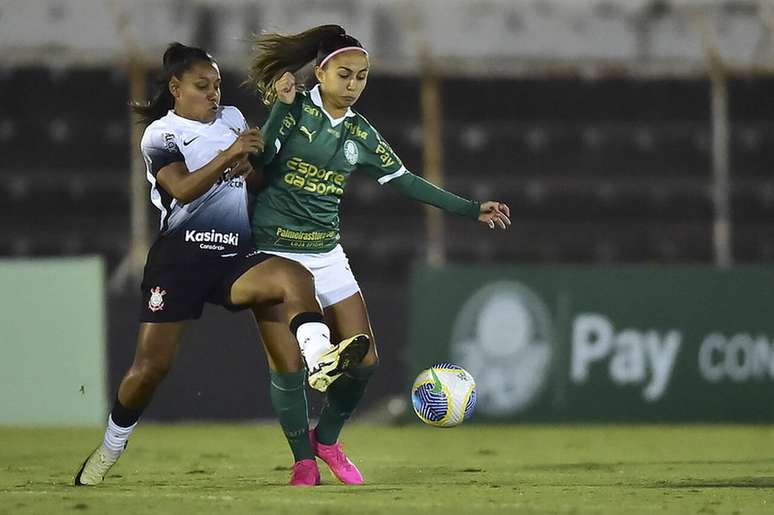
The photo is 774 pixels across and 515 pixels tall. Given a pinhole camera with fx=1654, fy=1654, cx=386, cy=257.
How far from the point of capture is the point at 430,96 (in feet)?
49.9

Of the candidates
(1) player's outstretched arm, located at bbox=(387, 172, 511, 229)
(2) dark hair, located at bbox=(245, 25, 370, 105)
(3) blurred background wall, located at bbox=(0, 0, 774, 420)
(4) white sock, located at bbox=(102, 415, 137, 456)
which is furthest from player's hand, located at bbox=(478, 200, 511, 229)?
(3) blurred background wall, located at bbox=(0, 0, 774, 420)

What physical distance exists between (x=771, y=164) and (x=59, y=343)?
6.77 m

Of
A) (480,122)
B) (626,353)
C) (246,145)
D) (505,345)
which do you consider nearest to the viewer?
(246,145)

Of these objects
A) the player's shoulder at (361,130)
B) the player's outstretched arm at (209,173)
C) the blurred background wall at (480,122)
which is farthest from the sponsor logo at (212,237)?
the blurred background wall at (480,122)

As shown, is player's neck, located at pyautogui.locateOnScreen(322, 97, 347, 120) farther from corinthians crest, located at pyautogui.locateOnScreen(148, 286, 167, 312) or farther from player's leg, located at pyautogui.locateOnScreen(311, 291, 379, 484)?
corinthians crest, located at pyautogui.locateOnScreen(148, 286, 167, 312)

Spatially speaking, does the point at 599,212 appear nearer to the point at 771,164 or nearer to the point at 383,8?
the point at 771,164

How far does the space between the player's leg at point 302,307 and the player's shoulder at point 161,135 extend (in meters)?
0.70

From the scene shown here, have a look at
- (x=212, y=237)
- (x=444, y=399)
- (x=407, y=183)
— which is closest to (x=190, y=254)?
(x=212, y=237)

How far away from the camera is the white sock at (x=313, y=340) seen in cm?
729

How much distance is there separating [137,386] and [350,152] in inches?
58.8

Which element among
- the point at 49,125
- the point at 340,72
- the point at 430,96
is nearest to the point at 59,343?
the point at 49,125

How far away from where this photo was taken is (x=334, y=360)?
23.7ft

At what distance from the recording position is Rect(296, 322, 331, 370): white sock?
7289 millimetres

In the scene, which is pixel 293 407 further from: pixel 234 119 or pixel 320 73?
pixel 320 73
